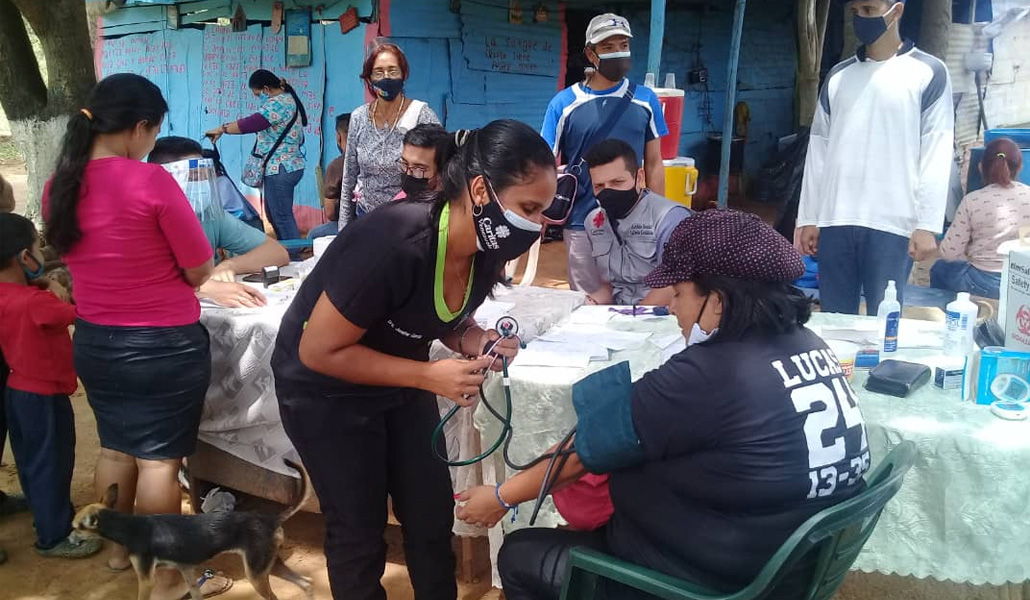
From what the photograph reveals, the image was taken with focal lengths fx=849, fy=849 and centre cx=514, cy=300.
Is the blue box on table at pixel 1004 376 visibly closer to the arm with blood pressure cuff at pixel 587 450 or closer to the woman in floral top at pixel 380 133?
the arm with blood pressure cuff at pixel 587 450

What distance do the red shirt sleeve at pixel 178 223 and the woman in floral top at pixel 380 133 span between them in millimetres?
1745

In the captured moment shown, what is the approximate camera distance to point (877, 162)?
3.78m

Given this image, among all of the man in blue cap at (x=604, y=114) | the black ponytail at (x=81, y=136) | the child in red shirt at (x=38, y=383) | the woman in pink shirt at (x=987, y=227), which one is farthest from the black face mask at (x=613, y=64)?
the child in red shirt at (x=38, y=383)

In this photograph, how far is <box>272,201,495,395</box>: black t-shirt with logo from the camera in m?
1.91

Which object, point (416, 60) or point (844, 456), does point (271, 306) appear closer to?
point (844, 456)

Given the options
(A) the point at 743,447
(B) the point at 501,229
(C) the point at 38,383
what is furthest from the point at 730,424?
(C) the point at 38,383

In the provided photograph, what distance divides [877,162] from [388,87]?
246 centimetres

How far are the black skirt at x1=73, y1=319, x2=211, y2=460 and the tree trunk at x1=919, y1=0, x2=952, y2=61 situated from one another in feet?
22.8

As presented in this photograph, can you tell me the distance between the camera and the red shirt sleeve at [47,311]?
10.4ft

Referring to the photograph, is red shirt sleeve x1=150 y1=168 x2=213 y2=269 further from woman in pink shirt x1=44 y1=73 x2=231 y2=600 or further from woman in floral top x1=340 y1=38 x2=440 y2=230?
woman in floral top x1=340 y1=38 x2=440 y2=230

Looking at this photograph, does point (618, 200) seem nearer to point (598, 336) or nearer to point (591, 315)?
point (591, 315)

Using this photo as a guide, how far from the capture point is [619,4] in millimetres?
10234

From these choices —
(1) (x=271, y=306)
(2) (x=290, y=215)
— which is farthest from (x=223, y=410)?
(2) (x=290, y=215)

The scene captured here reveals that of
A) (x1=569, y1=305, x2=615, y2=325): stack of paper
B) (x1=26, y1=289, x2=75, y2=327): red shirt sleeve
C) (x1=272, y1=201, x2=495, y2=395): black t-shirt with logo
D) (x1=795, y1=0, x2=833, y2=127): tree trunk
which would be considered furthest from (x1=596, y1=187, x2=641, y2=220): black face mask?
(x1=795, y1=0, x2=833, y2=127): tree trunk
